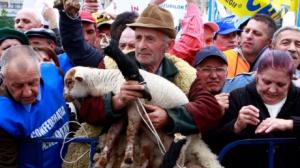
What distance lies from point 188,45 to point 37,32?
4.54 feet

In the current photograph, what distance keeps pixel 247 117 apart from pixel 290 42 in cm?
122

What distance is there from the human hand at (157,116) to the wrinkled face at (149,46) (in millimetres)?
387

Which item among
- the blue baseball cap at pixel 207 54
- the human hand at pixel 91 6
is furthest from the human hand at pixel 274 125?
the human hand at pixel 91 6

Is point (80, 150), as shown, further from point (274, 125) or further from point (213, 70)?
point (213, 70)

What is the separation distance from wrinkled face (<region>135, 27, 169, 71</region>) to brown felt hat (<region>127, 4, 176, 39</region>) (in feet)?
0.16

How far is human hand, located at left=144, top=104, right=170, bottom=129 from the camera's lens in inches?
126

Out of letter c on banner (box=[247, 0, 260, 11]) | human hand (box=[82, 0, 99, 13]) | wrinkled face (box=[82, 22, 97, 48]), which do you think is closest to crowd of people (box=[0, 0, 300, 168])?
wrinkled face (box=[82, 22, 97, 48])

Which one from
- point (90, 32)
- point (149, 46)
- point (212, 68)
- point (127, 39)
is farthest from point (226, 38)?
point (149, 46)

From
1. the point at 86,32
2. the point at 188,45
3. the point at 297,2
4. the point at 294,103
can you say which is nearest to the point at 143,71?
the point at 294,103

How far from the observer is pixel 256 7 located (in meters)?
7.92

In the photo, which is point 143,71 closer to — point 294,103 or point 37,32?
point 294,103

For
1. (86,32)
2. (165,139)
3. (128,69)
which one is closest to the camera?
(128,69)

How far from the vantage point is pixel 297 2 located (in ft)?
26.3

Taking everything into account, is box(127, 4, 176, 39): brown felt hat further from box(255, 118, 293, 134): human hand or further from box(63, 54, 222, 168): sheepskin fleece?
box(255, 118, 293, 134): human hand
